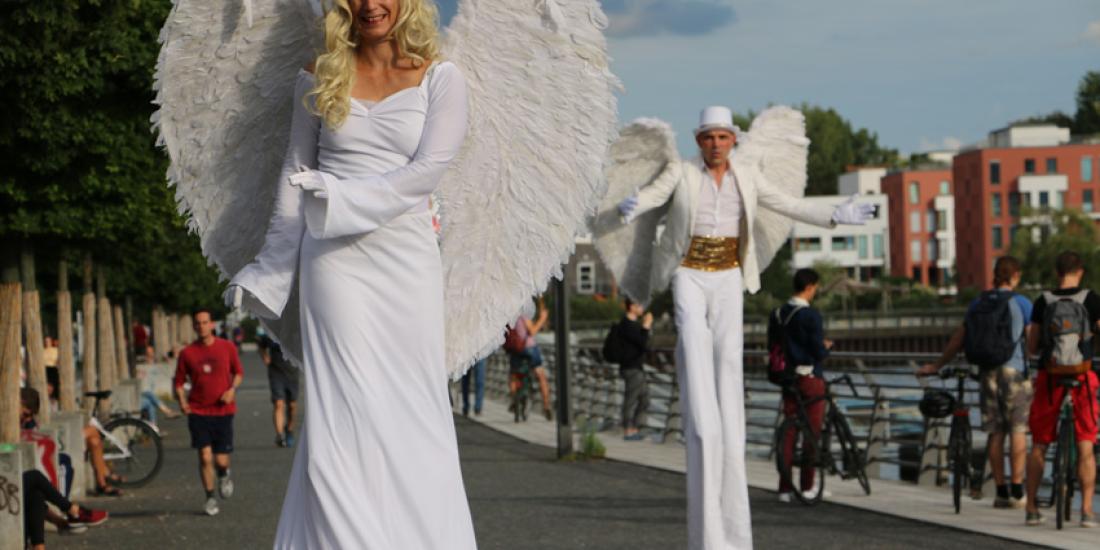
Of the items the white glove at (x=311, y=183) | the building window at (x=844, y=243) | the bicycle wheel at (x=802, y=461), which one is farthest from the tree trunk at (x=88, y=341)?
the building window at (x=844, y=243)

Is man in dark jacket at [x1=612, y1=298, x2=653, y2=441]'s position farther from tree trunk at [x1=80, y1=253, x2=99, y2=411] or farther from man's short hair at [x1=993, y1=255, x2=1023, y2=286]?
man's short hair at [x1=993, y1=255, x2=1023, y2=286]

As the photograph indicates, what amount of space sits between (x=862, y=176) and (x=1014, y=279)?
138791 millimetres

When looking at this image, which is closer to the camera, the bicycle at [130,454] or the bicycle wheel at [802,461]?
the bicycle wheel at [802,461]

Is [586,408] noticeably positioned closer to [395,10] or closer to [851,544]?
[851,544]

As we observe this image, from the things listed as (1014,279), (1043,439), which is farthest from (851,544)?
(1014,279)

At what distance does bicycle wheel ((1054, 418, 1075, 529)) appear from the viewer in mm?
12016

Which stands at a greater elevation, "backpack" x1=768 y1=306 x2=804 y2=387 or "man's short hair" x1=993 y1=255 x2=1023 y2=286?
"man's short hair" x1=993 y1=255 x2=1023 y2=286

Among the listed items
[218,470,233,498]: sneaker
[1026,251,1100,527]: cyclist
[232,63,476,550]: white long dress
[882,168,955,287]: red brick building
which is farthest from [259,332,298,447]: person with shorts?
[882,168,955,287]: red brick building

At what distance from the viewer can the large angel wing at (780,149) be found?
38.1 ft

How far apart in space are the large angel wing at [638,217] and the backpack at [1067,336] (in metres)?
2.94

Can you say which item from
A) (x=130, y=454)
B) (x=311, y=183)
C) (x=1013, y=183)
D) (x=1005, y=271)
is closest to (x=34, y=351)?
(x=130, y=454)

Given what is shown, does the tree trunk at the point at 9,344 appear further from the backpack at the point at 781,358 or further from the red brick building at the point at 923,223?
the red brick building at the point at 923,223

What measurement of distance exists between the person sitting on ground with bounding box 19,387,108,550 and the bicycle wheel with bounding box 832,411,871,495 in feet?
20.3

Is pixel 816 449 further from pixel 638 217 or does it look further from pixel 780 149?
pixel 638 217
